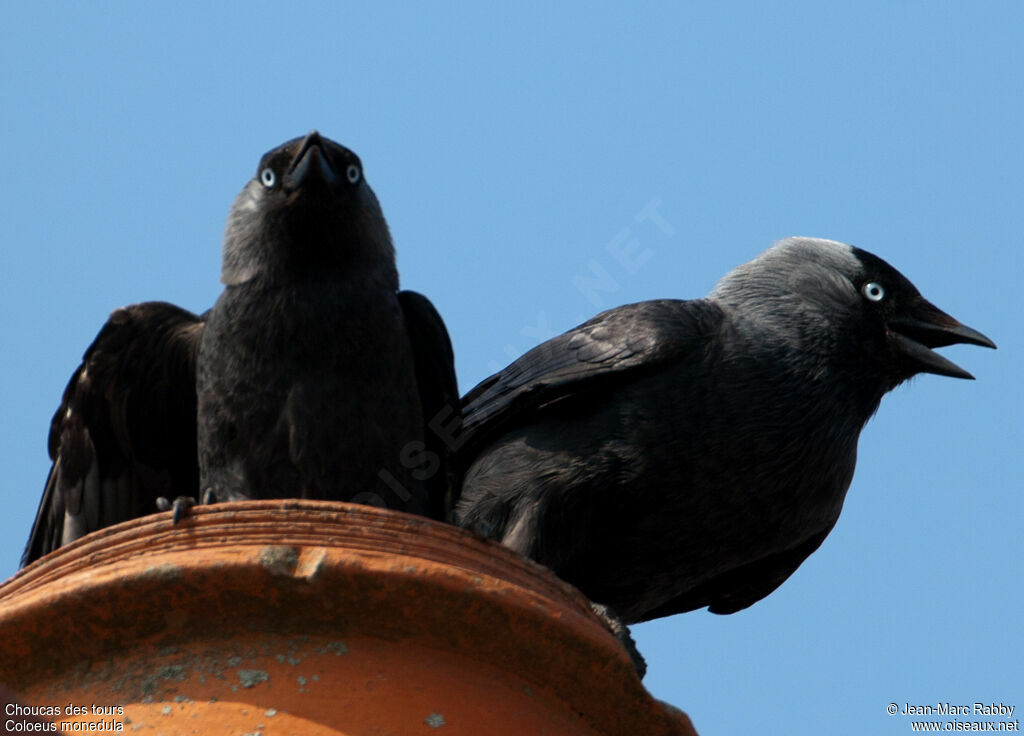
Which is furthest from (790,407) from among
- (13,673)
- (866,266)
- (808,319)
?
(13,673)

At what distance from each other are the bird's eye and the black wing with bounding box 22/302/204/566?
3.25 meters

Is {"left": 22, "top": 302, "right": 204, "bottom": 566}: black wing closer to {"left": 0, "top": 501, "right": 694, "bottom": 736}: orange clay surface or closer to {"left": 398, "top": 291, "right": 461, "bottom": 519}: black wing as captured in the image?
{"left": 398, "top": 291, "right": 461, "bottom": 519}: black wing

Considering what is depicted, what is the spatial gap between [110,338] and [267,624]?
2857mm

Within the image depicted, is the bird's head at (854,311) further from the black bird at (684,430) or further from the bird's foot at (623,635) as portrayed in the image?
the bird's foot at (623,635)

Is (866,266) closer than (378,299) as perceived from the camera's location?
No

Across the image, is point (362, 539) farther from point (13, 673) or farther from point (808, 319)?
point (808, 319)

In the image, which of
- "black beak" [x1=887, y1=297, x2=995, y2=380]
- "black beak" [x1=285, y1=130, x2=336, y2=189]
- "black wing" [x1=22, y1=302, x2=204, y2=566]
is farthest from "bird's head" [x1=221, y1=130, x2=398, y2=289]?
"black beak" [x1=887, y1=297, x2=995, y2=380]

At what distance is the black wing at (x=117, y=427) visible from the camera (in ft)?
21.2

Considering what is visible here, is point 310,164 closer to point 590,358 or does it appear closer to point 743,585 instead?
point 590,358

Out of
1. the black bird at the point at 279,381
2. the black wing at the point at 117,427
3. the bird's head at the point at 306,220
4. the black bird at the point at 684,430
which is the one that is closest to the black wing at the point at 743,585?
the black bird at the point at 684,430

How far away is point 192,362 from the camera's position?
670 centimetres

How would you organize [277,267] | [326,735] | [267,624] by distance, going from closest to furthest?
[326,735], [267,624], [277,267]

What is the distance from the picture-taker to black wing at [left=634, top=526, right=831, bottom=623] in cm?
737

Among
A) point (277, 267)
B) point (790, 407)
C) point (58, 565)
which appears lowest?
point (58, 565)
